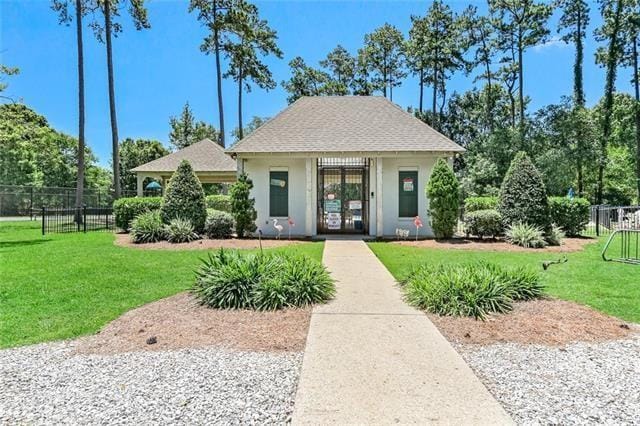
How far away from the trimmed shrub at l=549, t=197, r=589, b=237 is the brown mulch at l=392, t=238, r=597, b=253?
27.8 inches

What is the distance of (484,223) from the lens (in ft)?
43.1

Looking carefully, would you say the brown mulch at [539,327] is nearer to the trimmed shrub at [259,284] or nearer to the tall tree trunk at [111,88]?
the trimmed shrub at [259,284]

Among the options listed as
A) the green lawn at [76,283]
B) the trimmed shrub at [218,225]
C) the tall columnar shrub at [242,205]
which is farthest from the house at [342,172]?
the green lawn at [76,283]

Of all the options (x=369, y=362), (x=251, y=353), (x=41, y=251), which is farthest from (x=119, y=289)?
(x=41, y=251)

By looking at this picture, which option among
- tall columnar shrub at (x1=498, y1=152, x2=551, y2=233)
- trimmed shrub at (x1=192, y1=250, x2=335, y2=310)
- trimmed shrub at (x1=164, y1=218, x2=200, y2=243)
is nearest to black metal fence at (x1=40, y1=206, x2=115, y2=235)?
trimmed shrub at (x1=164, y1=218, x2=200, y2=243)

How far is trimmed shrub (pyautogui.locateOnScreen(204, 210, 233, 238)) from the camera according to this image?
45.2 ft

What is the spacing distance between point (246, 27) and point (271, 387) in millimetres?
27266

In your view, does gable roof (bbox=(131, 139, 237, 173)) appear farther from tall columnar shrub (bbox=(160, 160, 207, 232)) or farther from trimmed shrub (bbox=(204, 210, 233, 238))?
trimmed shrub (bbox=(204, 210, 233, 238))

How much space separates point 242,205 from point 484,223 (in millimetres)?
8508

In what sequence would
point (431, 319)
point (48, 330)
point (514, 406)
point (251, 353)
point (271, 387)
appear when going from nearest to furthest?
point (514, 406)
point (271, 387)
point (251, 353)
point (48, 330)
point (431, 319)

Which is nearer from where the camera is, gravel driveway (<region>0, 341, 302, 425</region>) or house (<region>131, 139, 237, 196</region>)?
gravel driveway (<region>0, 341, 302, 425</region>)

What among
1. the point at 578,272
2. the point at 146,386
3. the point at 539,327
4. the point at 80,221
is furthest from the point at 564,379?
the point at 80,221

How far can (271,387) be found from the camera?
3205 millimetres

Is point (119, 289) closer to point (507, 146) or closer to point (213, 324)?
point (213, 324)
